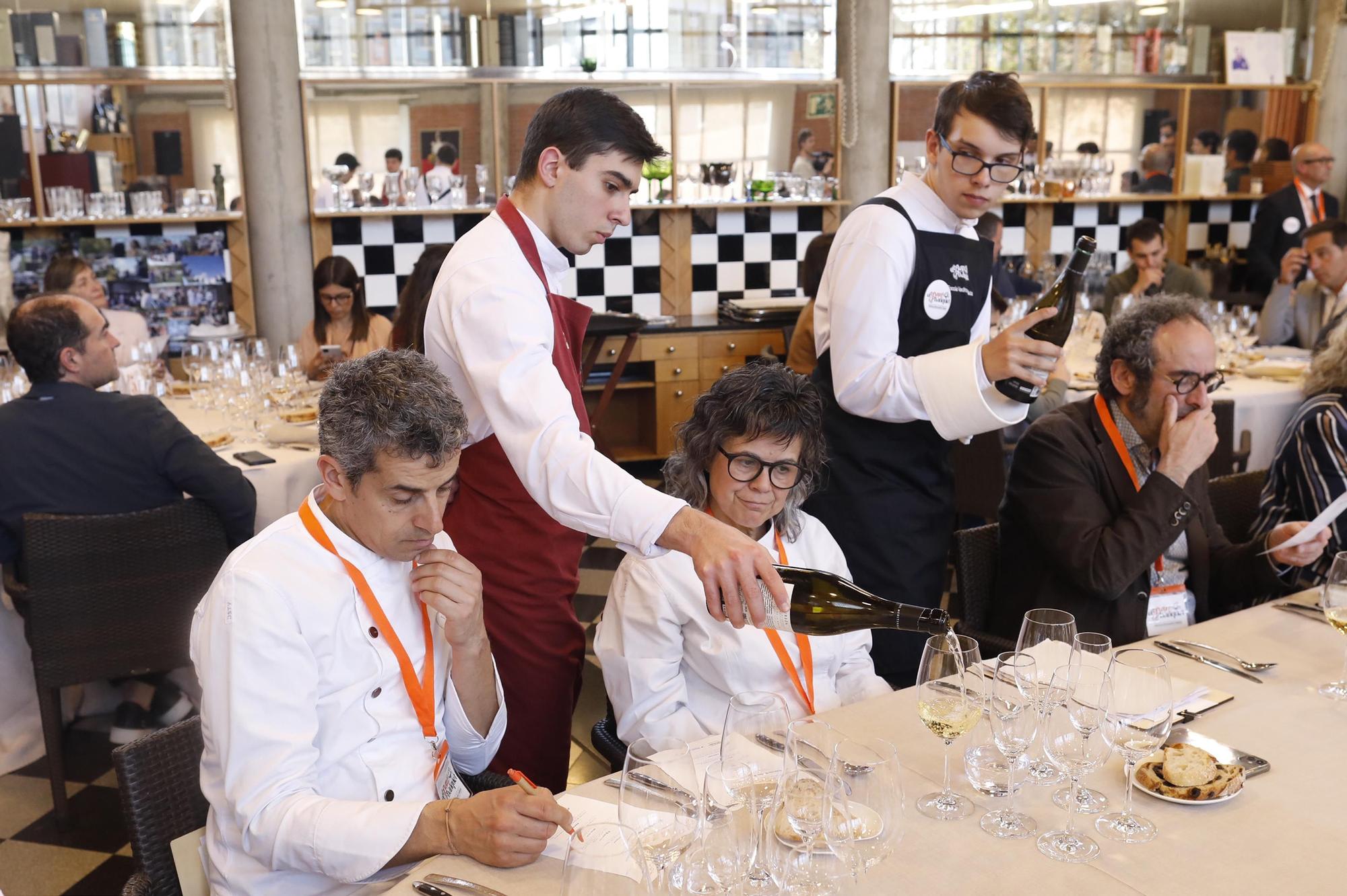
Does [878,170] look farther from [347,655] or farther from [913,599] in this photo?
[347,655]

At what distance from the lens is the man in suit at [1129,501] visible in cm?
266

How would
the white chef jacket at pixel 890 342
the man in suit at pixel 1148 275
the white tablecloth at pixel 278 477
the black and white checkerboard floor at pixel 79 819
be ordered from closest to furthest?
the white chef jacket at pixel 890 342, the black and white checkerboard floor at pixel 79 819, the white tablecloth at pixel 278 477, the man in suit at pixel 1148 275

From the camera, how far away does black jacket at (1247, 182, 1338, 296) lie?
7789 millimetres

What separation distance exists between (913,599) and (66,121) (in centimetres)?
542

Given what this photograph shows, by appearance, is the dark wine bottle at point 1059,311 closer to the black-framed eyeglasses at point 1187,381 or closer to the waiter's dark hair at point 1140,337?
the waiter's dark hair at point 1140,337

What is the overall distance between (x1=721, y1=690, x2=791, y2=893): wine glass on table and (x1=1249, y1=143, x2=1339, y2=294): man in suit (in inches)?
286

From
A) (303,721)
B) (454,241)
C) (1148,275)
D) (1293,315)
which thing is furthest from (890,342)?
(1293,315)

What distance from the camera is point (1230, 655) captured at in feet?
7.64

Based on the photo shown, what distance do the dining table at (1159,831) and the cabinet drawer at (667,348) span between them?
4.82 m

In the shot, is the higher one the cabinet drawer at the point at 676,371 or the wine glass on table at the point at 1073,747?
the wine glass on table at the point at 1073,747

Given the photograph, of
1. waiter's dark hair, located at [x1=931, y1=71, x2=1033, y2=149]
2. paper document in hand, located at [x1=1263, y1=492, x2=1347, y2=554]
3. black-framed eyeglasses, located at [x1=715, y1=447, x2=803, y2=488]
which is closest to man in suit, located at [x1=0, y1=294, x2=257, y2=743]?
black-framed eyeglasses, located at [x1=715, y1=447, x2=803, y2=488]

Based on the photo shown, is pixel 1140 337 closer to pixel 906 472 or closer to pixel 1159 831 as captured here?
pixel 906 472

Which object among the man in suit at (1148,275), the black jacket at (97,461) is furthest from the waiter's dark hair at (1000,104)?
the man in suit at (1148,275)

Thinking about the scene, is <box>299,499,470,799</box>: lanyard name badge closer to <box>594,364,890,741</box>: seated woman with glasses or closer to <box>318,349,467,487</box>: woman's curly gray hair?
<box>318,349,467,487</box>: woman's curly gray hair
